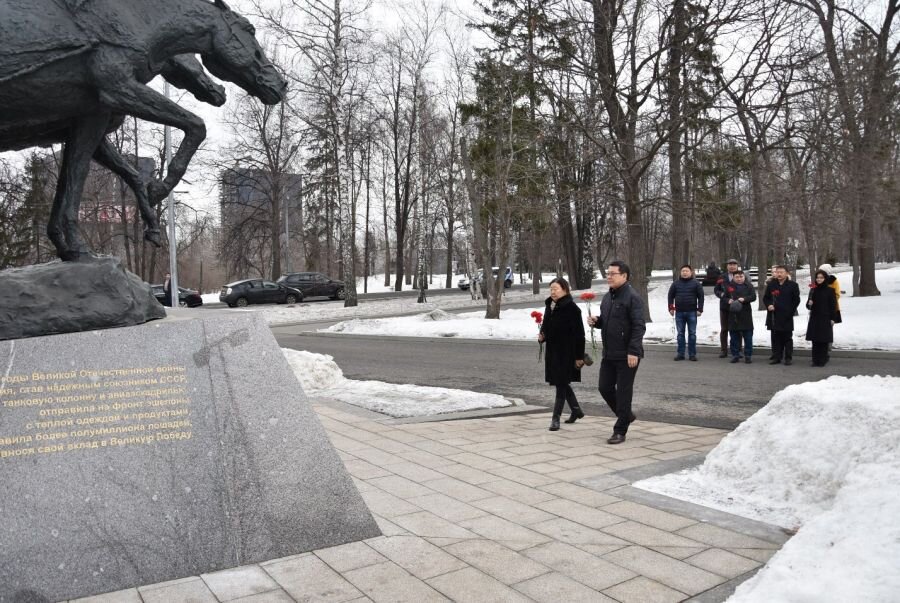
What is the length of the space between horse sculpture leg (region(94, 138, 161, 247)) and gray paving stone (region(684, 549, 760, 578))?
454cm

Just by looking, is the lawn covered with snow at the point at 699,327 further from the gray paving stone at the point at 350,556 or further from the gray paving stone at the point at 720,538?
the gray paving stone at the point at 350,556

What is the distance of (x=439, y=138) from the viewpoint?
37.8 m

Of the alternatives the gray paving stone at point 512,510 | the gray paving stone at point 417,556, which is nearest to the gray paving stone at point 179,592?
the gray paving stone at point 417,556

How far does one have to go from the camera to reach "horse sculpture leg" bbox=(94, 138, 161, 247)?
5516 mm

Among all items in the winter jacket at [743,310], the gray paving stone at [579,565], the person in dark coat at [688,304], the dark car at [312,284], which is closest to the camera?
the gray paving stone at [579,565]

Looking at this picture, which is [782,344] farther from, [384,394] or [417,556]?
[417,556]

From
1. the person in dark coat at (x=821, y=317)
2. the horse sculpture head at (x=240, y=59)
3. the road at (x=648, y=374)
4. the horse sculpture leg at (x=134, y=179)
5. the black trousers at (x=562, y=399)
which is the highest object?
the horse sculpture head at (x=240, y=59)

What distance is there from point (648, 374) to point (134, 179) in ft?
29.8

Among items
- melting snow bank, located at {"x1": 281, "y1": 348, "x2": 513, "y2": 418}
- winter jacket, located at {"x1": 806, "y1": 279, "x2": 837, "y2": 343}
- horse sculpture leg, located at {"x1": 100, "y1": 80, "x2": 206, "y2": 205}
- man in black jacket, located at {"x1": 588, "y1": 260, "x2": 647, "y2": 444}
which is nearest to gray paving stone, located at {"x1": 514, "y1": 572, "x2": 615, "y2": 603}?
→ man in black jacket, located at {"x1": 588, "y1": 260, "x2": 647, "y2": 444}

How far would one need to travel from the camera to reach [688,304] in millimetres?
13742

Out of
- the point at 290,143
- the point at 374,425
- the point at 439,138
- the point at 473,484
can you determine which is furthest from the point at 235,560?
the point at 290,143

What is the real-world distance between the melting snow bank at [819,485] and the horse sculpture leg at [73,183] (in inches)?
185

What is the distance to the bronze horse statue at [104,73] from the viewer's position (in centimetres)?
450

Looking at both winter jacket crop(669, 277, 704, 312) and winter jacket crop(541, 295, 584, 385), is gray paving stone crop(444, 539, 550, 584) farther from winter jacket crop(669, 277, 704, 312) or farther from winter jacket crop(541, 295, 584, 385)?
winter jacket crop(669, 277, 704, 312)
